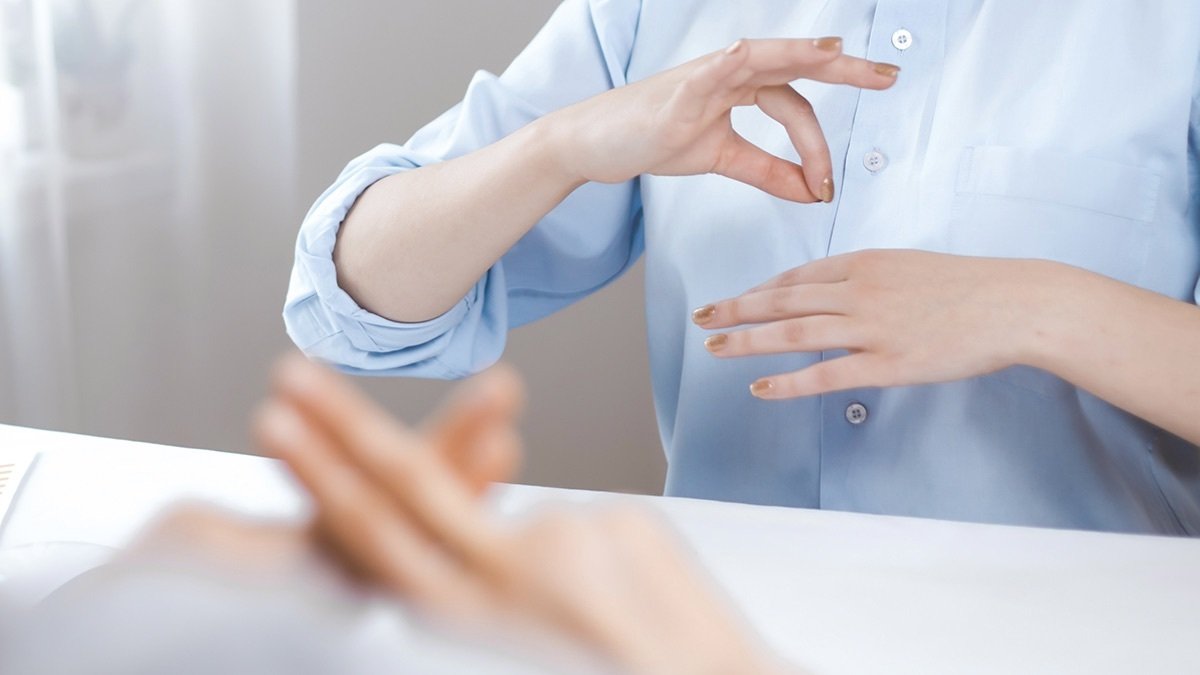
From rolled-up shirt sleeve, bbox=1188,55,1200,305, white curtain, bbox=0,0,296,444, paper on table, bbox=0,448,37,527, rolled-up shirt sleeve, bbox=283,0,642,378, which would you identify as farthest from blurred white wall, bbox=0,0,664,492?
rolled-up shirt sleeve, bbox=1188,55,1200,305

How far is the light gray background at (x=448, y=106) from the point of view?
140 cm

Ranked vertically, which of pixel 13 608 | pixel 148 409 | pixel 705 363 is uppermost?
pixel 13 608

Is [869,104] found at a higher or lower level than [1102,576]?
higher

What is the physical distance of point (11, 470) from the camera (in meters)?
0.54

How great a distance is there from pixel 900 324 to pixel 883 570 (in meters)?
0.16

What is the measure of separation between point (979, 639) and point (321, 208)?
0.49m

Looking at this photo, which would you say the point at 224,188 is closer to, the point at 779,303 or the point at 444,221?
the point at 444,221

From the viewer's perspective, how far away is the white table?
41 cm

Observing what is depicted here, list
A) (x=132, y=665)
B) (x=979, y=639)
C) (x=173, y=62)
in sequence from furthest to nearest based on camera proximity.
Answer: (x=173, y=62), (x=979, y=639), (x=132, y=665)

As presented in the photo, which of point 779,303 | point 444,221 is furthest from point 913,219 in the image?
point 444,221

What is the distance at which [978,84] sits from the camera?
704mm

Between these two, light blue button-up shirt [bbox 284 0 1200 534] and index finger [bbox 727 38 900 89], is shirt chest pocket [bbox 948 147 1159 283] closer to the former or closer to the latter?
light blue button-up shirt [bbox 284 0 1200 534]

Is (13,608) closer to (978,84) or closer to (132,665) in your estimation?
(132,665)

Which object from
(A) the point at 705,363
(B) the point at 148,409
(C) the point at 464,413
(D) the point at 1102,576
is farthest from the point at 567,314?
(C) the point at 464,413
